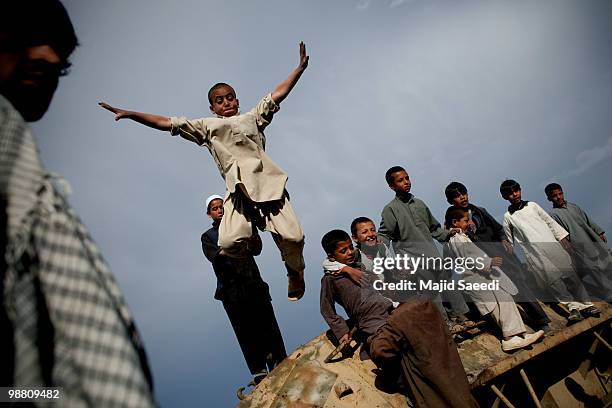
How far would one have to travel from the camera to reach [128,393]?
0.63 meters

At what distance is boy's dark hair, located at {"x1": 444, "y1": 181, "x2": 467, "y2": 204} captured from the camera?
5.19 m

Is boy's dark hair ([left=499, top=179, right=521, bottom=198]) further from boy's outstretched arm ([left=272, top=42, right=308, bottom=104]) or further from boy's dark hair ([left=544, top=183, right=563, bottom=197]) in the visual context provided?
boy's outstretched arm ([left=272, top=42, right=308, bottom=104])

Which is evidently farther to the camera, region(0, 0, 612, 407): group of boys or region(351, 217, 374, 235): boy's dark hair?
region(351, 217, 374, 235): boy's dark hair

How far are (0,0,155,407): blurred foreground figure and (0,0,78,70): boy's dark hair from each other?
30 centimetres

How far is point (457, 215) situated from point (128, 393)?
202 inches

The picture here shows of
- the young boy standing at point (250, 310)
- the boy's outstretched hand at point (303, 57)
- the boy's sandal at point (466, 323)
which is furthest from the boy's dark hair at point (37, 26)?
the boy's sandal at point (466, 323)

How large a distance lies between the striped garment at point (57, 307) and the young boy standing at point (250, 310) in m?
3.17

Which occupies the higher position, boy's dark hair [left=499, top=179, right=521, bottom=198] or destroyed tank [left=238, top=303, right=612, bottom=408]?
boy's dark hair [left=499, top=179, right=521, bottom=198]

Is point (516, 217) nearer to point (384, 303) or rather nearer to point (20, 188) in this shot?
point (384, 303)

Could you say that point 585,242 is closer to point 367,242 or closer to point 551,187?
point 551,187

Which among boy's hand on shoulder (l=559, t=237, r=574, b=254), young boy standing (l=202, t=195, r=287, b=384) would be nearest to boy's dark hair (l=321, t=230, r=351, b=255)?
young boy standing (l=202, t=195, r=287, b=384)

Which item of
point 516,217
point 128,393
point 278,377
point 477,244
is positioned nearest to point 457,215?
point 477,244

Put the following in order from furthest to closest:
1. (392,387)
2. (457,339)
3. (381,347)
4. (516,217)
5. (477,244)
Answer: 1. (516,217)
2. (477,244)
3. (457,339)
4. (392,387)
5. (381,347)

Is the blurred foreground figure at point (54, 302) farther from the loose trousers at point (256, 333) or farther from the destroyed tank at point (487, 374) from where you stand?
the loose trousers at point (256, 333)
